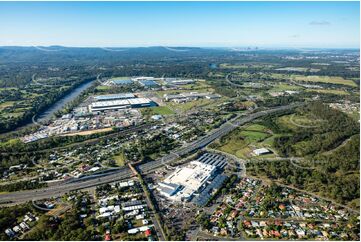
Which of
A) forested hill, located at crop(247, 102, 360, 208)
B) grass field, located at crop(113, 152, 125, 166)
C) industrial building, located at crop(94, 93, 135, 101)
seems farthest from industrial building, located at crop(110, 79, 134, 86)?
grass field, located at crop(113, 152, 125, 166)

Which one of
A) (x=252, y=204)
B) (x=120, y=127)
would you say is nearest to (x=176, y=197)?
(x=252, y=204)

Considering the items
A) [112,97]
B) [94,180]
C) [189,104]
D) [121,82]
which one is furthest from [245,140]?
[121,82]

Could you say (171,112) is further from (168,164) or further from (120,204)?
(120,204)

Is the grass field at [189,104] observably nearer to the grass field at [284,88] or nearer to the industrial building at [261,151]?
the grass field at [284,88]

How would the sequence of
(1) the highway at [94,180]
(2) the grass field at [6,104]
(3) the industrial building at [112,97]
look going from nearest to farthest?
(1) the highway at [94,180]
(2) the grass field at [6,104]
(3) the industrial building at [112,97]

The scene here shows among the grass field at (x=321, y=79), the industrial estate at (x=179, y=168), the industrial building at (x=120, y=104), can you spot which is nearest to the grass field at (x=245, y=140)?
the industrial estate at (x=179, y=168)

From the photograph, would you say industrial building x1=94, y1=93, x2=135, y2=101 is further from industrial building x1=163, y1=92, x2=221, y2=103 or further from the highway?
the highway
